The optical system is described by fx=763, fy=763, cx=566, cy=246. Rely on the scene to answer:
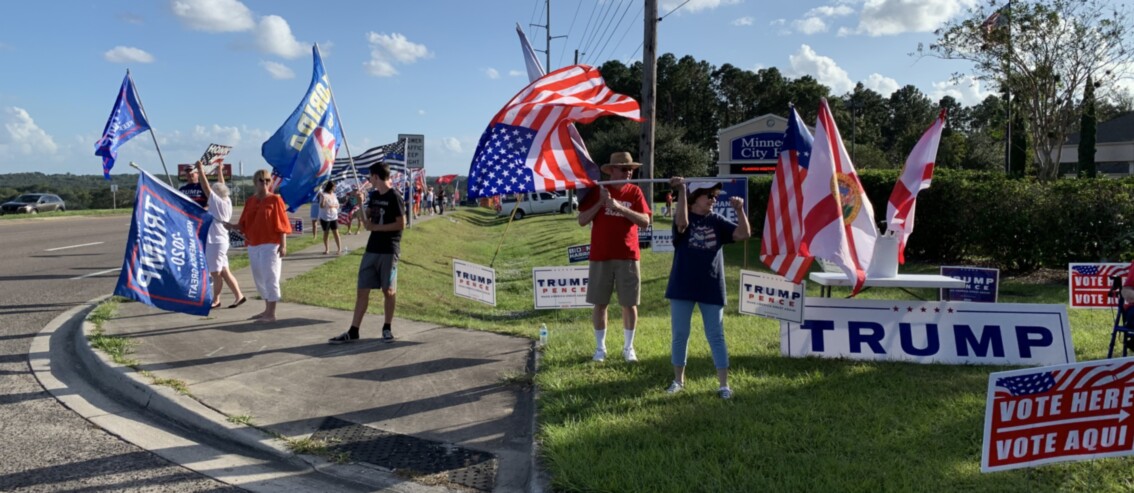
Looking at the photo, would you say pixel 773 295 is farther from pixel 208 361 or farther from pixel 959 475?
pixel 208 361

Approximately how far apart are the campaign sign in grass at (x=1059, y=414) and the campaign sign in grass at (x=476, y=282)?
18.8 ft

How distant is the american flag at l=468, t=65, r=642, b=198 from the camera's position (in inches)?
247

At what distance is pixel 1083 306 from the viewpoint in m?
8.05

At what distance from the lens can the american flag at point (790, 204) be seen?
5762 millimetres

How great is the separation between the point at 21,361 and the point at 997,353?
8.58 metres

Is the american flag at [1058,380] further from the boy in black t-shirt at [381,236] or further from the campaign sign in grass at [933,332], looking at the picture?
the boy in black t-shirt at [381,236]

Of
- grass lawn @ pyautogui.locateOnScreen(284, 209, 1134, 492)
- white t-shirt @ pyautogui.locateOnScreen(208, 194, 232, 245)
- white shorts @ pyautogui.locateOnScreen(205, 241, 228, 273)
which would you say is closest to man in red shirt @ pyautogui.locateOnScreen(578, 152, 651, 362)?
grass lawn @ pyautogui.locateOnScreen(284, 209, 1134, 492)

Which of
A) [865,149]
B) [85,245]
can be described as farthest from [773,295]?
[865,149]

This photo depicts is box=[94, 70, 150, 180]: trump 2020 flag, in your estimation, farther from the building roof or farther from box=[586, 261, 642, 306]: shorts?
the building roof

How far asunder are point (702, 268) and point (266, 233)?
5165mm

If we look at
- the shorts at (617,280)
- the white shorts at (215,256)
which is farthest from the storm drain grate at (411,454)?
the white shorts at (215,256)

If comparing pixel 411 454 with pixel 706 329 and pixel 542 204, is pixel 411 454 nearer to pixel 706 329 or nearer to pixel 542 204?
pixel 706 329

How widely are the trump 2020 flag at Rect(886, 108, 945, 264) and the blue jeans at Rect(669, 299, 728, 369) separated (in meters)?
2.97

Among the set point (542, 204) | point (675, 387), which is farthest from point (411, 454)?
point (542, 204)
